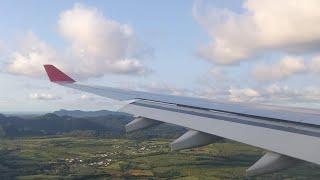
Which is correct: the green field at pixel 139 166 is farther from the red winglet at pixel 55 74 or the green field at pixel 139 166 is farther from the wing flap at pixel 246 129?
the wing flap at pixel 246 129

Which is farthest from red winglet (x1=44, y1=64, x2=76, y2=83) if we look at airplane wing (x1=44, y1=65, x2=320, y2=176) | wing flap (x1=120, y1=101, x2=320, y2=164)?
wing flap (x1=120, y1=101, x2=320, y2=164)

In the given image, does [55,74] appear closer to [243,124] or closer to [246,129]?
[243,124]

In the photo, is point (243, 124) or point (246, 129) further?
point (243, 124)

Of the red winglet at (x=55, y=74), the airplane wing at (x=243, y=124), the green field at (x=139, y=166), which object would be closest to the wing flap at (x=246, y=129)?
the airplane wing at (x=243, y=124)

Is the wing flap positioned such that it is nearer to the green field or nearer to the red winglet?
the red winglet

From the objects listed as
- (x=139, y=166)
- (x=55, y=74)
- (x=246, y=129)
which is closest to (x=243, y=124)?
(x=246, y=129)

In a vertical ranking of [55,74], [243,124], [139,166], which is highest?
[55,74]
